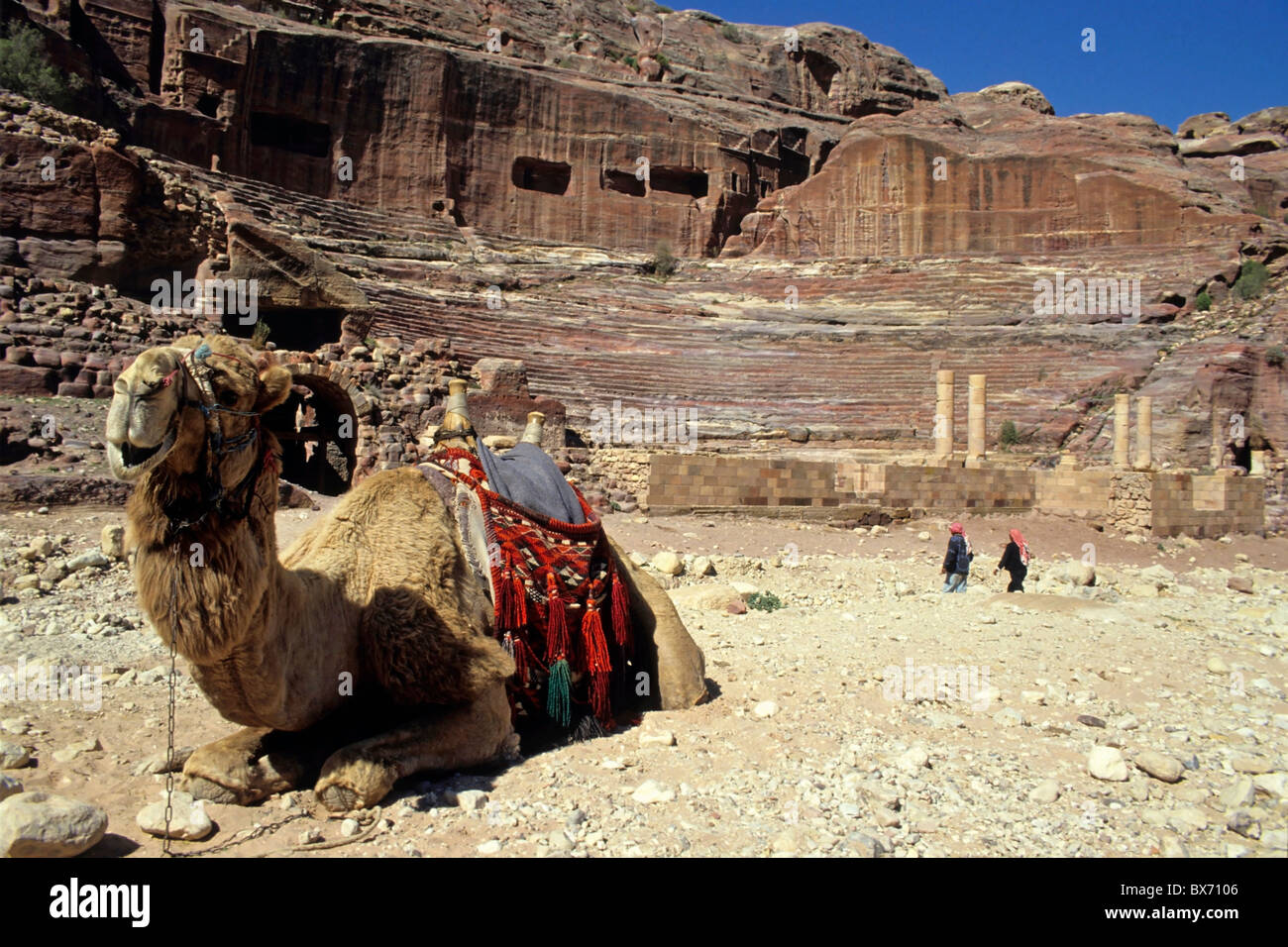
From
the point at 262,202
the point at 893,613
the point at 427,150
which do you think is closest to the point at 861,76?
the point at 427,150

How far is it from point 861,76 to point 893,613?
57092mm

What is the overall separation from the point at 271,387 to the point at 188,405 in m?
0.34

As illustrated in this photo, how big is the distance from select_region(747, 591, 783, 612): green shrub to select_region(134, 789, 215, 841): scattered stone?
603 centimetres

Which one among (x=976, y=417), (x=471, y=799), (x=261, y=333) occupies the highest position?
(x=261, y=333)

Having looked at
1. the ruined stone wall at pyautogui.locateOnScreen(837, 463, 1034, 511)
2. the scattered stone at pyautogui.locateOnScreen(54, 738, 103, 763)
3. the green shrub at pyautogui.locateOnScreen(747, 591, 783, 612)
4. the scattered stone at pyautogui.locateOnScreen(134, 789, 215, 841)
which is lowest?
the green shrub at pyautogui.locateOnScreen(747, 591, 783, 612)

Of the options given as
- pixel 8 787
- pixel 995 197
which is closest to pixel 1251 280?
pixel 995 197

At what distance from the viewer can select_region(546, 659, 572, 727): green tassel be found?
4.07m

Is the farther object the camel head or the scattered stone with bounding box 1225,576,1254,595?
the scattered stone with bounding box 1225,576,1254,595

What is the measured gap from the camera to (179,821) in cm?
279

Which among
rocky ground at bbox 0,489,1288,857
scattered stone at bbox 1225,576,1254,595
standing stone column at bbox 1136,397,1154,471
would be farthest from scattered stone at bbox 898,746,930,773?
standing stone column at bbox 1136,397,1154,471

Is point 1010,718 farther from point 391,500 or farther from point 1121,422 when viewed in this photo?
point 1121,422

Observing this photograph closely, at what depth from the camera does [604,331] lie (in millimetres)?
30891

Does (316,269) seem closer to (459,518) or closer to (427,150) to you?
(427,150)

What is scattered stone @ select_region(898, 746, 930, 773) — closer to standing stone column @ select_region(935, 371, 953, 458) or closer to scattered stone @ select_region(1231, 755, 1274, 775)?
scattered stone @ select_region(1231, 755, 1274, 775)
